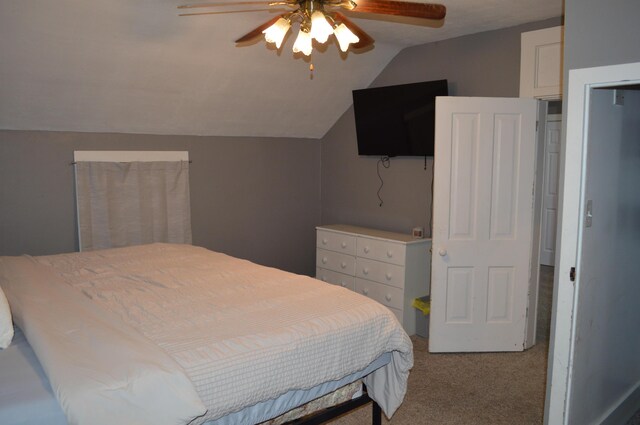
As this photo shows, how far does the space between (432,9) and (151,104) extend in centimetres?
253

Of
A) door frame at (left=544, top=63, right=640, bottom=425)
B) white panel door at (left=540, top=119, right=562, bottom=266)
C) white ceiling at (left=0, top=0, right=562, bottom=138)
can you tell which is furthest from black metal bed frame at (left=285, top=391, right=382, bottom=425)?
white panel door at (left=540, top=119, right=562, bottom=266)

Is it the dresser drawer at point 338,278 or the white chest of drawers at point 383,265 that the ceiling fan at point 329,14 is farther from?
A: the dresser drawer at point 338,278

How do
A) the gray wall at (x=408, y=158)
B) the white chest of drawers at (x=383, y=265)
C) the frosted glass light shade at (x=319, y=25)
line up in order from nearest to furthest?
the frosted glass light shade at (x=319, y=25)
the gray wall at (x=408, y=158)
the white chest of drawers at (x=383, y=265)

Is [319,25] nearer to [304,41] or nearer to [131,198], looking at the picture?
[304,41]

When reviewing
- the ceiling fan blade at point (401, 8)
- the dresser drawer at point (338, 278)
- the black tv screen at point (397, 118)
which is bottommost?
the dresser drawer at point (338, 278)

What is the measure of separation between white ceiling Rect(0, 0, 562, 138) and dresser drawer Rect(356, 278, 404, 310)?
1779mm

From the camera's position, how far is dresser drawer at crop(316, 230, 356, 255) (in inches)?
183

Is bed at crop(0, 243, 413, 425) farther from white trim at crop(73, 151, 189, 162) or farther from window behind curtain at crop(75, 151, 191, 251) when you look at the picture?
white trim at crop(73, 151, 189, 162)

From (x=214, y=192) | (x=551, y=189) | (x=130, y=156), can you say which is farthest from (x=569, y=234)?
(x=551, y=189)

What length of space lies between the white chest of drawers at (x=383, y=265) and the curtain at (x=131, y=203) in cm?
138

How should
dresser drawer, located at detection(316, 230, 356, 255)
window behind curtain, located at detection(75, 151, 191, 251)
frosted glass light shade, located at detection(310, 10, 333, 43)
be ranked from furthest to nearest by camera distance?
dresser drawer, located at detection(316, 230, 356, 255), window behind curtain, located at detection(75, 151, 191, 251), frosted glass light shade, located at detection(310, 10, 333, 43)

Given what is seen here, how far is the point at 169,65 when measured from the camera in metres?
3.81

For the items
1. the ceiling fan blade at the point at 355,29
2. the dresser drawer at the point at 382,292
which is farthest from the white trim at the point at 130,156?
the ceiling fan blade at the point at 355,29

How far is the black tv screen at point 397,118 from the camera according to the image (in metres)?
4.27
